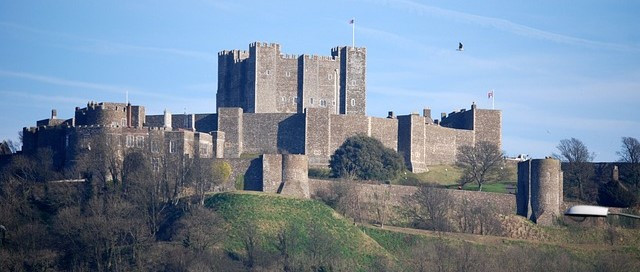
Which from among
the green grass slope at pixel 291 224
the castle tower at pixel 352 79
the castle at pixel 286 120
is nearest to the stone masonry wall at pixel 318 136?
the castle at pixel 286 120

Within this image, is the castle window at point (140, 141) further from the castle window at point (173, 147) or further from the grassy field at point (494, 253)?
the grassy field at point (494, 253)

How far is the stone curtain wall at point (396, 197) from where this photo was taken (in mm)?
65875

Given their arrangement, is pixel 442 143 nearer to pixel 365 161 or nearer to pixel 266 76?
pixel 365 161

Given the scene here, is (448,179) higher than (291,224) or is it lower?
higher

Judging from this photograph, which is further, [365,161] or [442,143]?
[442,143]

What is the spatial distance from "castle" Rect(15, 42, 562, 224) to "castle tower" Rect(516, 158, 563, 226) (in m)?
0.05

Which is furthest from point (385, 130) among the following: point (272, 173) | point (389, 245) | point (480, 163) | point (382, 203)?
point (389, 245)

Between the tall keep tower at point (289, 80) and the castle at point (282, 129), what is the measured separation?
60mm

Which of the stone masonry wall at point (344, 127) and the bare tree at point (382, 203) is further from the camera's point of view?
the stone masonry wall at point (344, 127)

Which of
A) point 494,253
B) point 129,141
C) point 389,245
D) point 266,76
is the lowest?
point 494,253

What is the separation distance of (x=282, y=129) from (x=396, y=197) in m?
10.6

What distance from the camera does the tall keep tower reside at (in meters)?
78.1

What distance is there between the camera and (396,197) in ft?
220

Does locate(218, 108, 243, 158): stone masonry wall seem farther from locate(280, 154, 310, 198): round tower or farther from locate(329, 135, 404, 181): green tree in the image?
locate(280, 154, 310, 198): round tower
